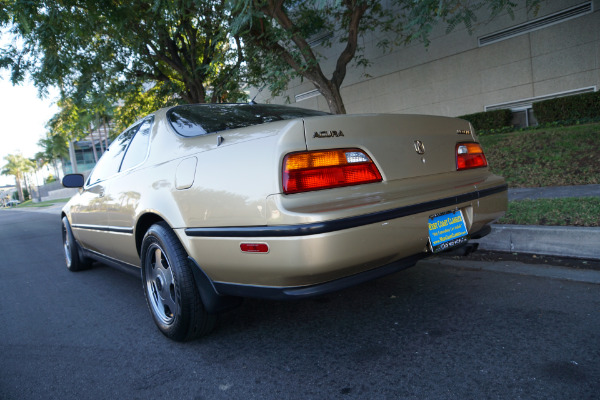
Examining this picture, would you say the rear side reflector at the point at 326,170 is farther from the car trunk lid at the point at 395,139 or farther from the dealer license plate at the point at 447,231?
the dealer license plate at the point at 447,231

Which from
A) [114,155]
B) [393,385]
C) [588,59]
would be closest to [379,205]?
[393,385]

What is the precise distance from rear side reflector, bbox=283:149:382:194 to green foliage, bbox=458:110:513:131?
9582 millimetres

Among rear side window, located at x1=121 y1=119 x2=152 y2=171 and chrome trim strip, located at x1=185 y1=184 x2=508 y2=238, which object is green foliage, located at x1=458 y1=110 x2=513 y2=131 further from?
rear side window, located at x1=121 y1=119 x2=152 y2=171

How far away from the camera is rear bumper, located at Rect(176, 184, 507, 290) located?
6.33ft

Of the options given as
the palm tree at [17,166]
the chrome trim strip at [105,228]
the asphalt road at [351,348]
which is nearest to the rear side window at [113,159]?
the chrome trim strip at [105,228]

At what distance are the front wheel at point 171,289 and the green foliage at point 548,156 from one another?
612cm

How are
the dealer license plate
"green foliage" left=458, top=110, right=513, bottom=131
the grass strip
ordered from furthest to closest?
1. "green foliage" left=458, top=110, right=513, bottom=131
2. the grass strip
3. the dealer license plate

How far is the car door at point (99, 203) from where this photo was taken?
12.0 feet

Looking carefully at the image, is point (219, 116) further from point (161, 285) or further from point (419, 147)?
point (419, 147)

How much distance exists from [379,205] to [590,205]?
336cm

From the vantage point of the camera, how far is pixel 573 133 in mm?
7777

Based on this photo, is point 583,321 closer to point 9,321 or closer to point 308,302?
point 308,302

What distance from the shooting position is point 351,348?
2.30 meters

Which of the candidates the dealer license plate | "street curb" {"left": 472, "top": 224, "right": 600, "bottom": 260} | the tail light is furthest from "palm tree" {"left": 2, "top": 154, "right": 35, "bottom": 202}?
the dealer license plate
